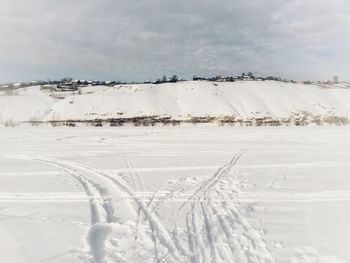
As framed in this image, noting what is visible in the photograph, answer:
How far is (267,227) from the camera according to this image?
6.95 meters

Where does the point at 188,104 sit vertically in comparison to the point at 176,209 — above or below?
above

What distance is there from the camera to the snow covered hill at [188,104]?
5606cm

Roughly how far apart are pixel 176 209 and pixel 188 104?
54.1 metres

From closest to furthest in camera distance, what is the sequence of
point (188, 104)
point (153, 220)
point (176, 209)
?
1. point (153, 220)
2. point (176, 209)
3. point (188, 104)

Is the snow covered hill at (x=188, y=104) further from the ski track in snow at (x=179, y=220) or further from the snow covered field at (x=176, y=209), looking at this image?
the ski track in snow at (x=179, y=220)

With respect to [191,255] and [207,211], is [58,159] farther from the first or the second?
[191,255]

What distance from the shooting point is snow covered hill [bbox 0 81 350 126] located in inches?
2207

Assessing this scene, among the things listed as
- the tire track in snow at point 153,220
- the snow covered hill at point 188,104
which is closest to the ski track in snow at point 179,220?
the tire track in snow at point 153,220

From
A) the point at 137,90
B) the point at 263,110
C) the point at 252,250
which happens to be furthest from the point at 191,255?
the point at 137,90

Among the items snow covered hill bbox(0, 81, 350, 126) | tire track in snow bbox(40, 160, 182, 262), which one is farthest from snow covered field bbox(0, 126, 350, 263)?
snow covered hill bbox(0, 81, 350, 126)

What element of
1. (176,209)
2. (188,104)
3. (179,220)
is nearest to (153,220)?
(179,220)

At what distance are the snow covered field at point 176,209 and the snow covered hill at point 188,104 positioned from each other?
38.7m

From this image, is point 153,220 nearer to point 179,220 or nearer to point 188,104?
point 179,220

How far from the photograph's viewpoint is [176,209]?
7.96m
